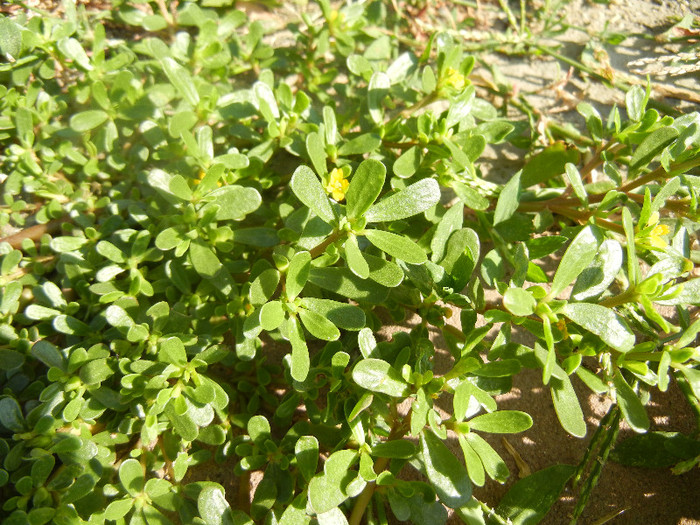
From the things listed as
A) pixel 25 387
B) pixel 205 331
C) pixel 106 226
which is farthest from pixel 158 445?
pixel 106 226

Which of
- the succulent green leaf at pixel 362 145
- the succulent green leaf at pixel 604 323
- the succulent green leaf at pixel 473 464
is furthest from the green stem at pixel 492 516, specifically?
the succulent green leaf at pixel 362 145

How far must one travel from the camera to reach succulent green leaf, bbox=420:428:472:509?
1503mm

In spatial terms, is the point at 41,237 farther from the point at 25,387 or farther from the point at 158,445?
the point at 158,445

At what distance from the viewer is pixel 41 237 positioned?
6.88 ft

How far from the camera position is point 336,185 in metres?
1.78

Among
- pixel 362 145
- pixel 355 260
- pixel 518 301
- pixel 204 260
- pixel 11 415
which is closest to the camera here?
pixel 518 301

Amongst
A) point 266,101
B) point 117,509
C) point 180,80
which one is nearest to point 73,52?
point 180,80

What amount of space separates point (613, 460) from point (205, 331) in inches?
59.2

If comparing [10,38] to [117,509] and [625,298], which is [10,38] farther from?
[625,298]

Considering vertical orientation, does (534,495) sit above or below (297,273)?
below

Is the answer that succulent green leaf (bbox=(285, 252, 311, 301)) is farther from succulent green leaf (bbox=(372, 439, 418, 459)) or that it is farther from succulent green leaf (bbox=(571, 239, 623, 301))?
succulent green leaf (bbox=(571, 239, 623, 301))

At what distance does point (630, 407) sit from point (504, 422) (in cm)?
38

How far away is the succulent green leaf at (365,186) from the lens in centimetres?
148

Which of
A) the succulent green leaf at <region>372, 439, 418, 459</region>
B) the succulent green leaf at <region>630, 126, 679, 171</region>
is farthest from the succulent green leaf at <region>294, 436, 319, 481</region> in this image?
the succulent green leaf at <region>630, 126, 679, 171</region>
